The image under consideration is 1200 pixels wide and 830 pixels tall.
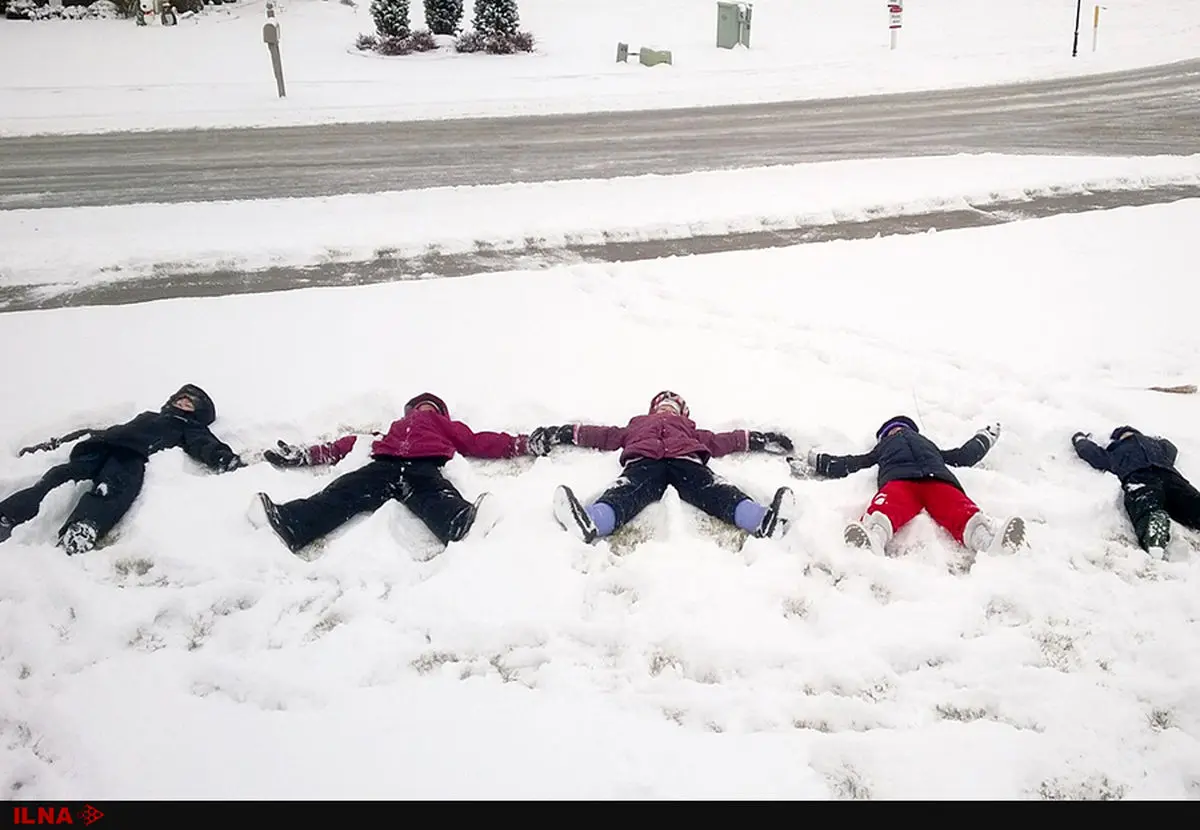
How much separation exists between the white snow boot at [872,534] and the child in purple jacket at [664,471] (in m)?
0.35

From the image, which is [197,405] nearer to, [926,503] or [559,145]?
[926,503]

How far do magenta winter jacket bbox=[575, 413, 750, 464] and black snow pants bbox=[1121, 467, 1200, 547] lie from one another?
2161 mm

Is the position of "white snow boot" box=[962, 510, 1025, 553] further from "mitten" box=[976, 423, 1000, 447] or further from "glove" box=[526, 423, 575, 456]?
"glove" box=[526, 423, 575, 456]

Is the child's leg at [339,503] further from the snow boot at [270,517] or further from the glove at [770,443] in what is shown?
the glove at [770,443]

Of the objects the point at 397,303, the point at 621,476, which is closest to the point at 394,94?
the point at 397,303

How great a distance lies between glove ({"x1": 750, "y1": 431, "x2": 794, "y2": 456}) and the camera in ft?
18.6

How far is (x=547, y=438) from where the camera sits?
18.6 ft

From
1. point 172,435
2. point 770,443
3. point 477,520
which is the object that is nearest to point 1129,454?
point 770,443

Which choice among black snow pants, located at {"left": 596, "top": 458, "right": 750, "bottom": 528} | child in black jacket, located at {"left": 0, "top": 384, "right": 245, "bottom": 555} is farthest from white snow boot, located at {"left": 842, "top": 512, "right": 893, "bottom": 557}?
child in black jacket, located at {"left": 0, "top": 384, "right": 245, "bottom": 555}

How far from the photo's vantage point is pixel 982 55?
2544cm

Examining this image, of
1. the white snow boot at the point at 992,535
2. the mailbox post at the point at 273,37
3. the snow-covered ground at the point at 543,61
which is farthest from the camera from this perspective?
the snow-covered ground at the point at 543,61

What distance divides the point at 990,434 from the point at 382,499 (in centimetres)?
376

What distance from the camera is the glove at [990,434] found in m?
5.51

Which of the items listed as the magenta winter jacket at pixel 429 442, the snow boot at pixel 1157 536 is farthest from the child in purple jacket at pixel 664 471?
the snow boot at pixel 1157 536
